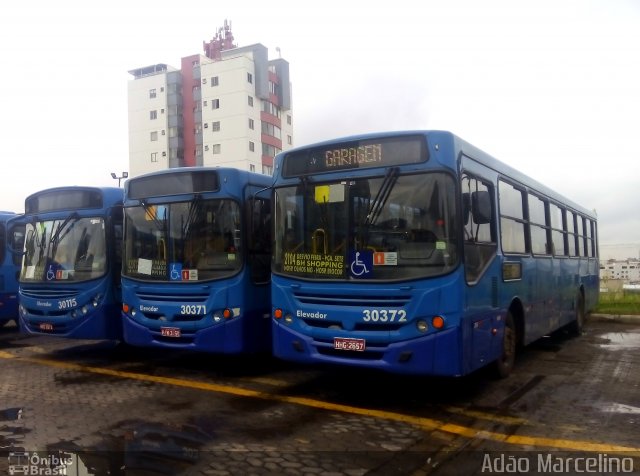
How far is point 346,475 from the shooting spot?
463 cm

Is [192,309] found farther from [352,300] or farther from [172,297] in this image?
[352,300]

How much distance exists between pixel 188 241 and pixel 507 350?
4.93 metres

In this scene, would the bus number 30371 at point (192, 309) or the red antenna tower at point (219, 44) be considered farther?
the red antenna tower at point (219, 44)

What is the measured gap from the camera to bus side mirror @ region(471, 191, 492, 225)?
662cm

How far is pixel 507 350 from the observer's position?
8117mm

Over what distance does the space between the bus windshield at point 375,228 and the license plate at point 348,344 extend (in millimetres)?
728

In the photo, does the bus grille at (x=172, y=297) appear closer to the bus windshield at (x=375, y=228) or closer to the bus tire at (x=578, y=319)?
the bus windshield at (x=375, y=228)

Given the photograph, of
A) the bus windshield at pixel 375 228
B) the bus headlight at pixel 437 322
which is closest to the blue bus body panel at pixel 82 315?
the bus windshield at pixel 375 228

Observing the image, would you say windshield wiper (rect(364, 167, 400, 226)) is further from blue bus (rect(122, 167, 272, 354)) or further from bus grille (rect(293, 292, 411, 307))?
blue bus (rect(122, 167, 272, 354))

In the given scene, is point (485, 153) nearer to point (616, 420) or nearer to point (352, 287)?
point (352, 287)

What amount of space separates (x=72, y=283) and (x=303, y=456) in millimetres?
6361

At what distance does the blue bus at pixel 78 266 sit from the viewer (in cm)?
970

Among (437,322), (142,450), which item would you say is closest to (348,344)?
(437,322)

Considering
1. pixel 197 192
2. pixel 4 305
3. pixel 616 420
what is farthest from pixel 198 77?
pixel 616 420
